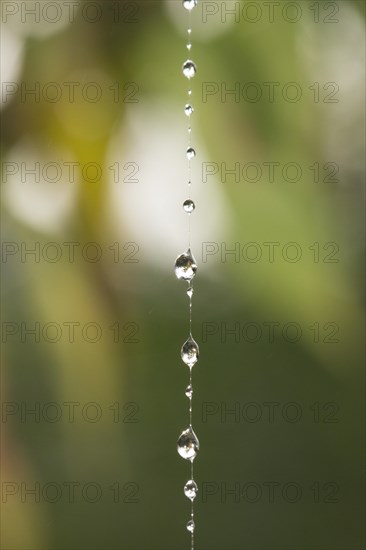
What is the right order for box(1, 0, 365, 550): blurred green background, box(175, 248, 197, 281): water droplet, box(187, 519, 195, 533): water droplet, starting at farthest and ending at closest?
box(1, 0, 365, 550): blurred green background
box(187, 519, 195, 533): water droplet
box(175, 248, 197, 281): water droplet

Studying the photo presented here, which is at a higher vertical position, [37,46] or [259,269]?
[37,46]

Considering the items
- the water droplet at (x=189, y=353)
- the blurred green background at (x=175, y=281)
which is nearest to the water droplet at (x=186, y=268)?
the water droplet at (x=189, y=353)

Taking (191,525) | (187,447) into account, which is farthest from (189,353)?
(191,525)

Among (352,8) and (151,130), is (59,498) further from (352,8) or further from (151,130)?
(352,8)

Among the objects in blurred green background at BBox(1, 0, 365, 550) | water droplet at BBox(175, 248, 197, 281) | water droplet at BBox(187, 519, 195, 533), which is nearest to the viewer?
water droplet at BBox(175, 248, 197, 281)

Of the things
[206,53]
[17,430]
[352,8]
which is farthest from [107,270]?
[352,8]

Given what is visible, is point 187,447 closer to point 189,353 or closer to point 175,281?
point 189,353

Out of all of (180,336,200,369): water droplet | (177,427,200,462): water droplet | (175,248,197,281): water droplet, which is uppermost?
(175,248,197,281): water droplet

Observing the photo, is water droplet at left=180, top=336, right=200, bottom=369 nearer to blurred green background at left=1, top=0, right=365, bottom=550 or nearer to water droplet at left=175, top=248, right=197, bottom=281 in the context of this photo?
water droplet at left=175, top=248, right=197, bottom=281

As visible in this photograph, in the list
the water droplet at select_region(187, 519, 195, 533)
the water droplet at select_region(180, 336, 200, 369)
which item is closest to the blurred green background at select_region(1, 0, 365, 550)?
the water droplet at select_region(187, 519, 195, 533)
